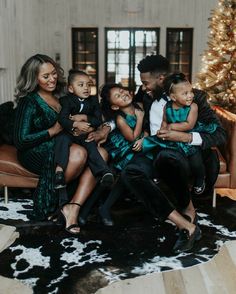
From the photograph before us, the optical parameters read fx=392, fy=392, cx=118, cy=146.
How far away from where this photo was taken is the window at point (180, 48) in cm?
959

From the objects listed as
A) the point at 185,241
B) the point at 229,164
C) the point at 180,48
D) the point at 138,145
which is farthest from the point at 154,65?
the point at 180,48

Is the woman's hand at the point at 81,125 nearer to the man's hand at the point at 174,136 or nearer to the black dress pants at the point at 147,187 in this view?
the black dress pants at the point at 147,187

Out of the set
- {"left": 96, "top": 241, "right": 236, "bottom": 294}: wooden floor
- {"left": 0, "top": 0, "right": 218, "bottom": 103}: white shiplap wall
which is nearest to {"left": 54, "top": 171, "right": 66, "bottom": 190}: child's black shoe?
{"left": 96, "top": 241, "right": 236, "bottom": 294}: wooden floor

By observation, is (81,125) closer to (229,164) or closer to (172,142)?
(172,142)

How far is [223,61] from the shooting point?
494 centimetres

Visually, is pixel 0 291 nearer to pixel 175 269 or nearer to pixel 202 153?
pixel 175 269

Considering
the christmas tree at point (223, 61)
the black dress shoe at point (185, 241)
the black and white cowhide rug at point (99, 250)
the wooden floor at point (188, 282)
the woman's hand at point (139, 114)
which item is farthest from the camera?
the christmas tree at point (223, 61)

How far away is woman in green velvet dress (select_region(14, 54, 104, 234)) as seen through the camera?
114 inches

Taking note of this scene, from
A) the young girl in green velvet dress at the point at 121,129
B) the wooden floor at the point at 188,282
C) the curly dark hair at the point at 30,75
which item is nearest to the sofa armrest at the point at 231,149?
the young girl in green velvet dress at the point at 121,129

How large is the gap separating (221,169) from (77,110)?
1.23 meters

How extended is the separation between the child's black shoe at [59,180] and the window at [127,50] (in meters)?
6.92

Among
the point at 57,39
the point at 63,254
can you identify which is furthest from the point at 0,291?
the point at 57,39

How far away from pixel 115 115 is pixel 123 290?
1382 millimetres

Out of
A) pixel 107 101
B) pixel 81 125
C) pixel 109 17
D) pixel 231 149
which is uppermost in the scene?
pixel 109 17
